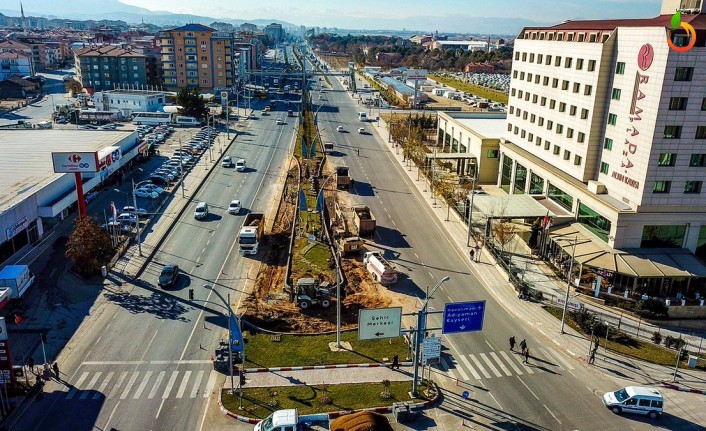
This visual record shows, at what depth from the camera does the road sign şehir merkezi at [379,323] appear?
1364 inches

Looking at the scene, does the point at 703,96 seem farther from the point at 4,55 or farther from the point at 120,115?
the point at 4,55

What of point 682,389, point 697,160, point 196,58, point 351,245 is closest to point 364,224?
point 351,245

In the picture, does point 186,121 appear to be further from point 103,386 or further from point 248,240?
point 103,386

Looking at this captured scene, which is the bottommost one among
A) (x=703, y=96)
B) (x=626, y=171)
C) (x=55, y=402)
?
(x=55, y=402)

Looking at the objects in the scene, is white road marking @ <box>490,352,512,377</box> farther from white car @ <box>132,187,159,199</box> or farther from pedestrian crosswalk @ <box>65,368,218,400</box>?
white car @ <box>132,187,159,199</box>

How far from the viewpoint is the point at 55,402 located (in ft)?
108

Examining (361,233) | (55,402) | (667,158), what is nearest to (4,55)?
(361,233)

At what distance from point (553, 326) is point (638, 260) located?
37.4 ft

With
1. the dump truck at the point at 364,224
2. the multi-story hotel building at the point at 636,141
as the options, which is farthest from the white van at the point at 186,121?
the multi-story hotel building at the point at 636,141

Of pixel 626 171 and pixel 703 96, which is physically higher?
pixel 703 96

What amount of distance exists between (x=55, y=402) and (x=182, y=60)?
142014 mm

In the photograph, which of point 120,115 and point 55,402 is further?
point 120,115

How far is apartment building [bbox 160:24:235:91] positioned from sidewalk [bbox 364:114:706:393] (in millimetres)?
118108

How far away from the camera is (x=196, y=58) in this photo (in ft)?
525
